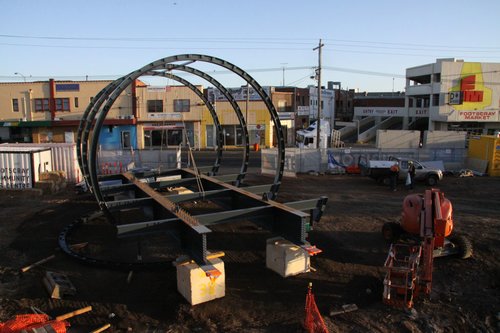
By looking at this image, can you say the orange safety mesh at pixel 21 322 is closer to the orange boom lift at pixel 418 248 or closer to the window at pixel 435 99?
the orange boom lift at pixel 418 248

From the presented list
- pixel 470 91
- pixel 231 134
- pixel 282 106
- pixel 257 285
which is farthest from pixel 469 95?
pixel 257 285

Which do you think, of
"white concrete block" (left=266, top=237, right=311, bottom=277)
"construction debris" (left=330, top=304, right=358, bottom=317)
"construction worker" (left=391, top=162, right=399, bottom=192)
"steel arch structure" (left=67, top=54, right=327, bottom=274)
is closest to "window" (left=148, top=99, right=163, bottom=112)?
"construction worker" (left=391, top=162, right=399, bottom=192)

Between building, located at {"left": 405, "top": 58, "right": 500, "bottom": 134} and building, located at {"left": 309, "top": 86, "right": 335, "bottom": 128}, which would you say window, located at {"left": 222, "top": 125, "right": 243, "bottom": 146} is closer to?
building, located at {"left": 309, "top": 86, "right": 335, "bottom": 128}

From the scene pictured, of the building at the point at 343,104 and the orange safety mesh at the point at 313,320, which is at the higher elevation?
the building at the point at 343,104

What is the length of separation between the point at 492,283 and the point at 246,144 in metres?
9.39

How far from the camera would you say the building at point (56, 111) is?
140ft

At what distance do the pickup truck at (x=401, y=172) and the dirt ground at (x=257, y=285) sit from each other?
7.76 meters

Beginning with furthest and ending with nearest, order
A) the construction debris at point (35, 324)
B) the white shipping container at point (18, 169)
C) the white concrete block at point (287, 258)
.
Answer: the white shipping container at point (18, 169) < the white concrete block at point (287, 258) < the construction debris at point (35, 324)

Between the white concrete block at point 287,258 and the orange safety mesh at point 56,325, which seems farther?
the white concrete block at point 287,258

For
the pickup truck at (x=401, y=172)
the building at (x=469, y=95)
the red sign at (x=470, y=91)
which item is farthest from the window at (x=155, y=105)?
the red sign at (x=470, y=91)

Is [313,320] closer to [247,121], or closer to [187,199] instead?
[187,199]

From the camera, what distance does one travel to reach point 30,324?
796 cm

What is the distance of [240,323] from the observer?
28.0 feet

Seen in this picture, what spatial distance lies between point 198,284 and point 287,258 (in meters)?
2.53
